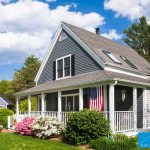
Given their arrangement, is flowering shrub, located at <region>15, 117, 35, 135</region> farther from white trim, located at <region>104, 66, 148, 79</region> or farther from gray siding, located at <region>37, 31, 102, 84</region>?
white trim, located at <region>104, 66, 148, 79</region>

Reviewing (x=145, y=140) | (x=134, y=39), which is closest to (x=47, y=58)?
(x=145, y=140)

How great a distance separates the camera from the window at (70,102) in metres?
22.7

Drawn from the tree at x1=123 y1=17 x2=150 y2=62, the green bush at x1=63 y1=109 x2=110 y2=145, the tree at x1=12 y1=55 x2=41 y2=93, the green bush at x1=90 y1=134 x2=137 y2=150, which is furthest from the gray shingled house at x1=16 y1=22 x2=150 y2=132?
the tree at x1=123 y1=17 x2=150 y2=62

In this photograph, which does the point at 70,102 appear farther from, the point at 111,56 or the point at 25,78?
the point at 25,78

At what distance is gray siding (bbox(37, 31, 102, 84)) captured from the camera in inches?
835

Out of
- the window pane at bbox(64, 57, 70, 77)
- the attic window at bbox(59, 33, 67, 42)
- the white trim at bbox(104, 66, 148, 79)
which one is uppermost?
the attic window at bbox(59, 33, 67, 42)

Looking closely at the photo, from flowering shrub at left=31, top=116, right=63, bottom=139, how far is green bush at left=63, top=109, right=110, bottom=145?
67.6 inches

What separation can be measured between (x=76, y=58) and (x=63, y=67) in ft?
6.23

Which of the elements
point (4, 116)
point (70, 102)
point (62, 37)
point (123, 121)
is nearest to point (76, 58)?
point (62, 37)

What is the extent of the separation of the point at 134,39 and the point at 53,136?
1711 inches

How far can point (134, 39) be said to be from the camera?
57688 mm

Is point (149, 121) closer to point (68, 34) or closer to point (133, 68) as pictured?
point (133, 68)

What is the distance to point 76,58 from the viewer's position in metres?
22.8

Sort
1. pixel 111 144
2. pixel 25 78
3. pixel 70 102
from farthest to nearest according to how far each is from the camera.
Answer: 1. pixel 25 78
2. pixel 70 102
3. pixel 111 144
